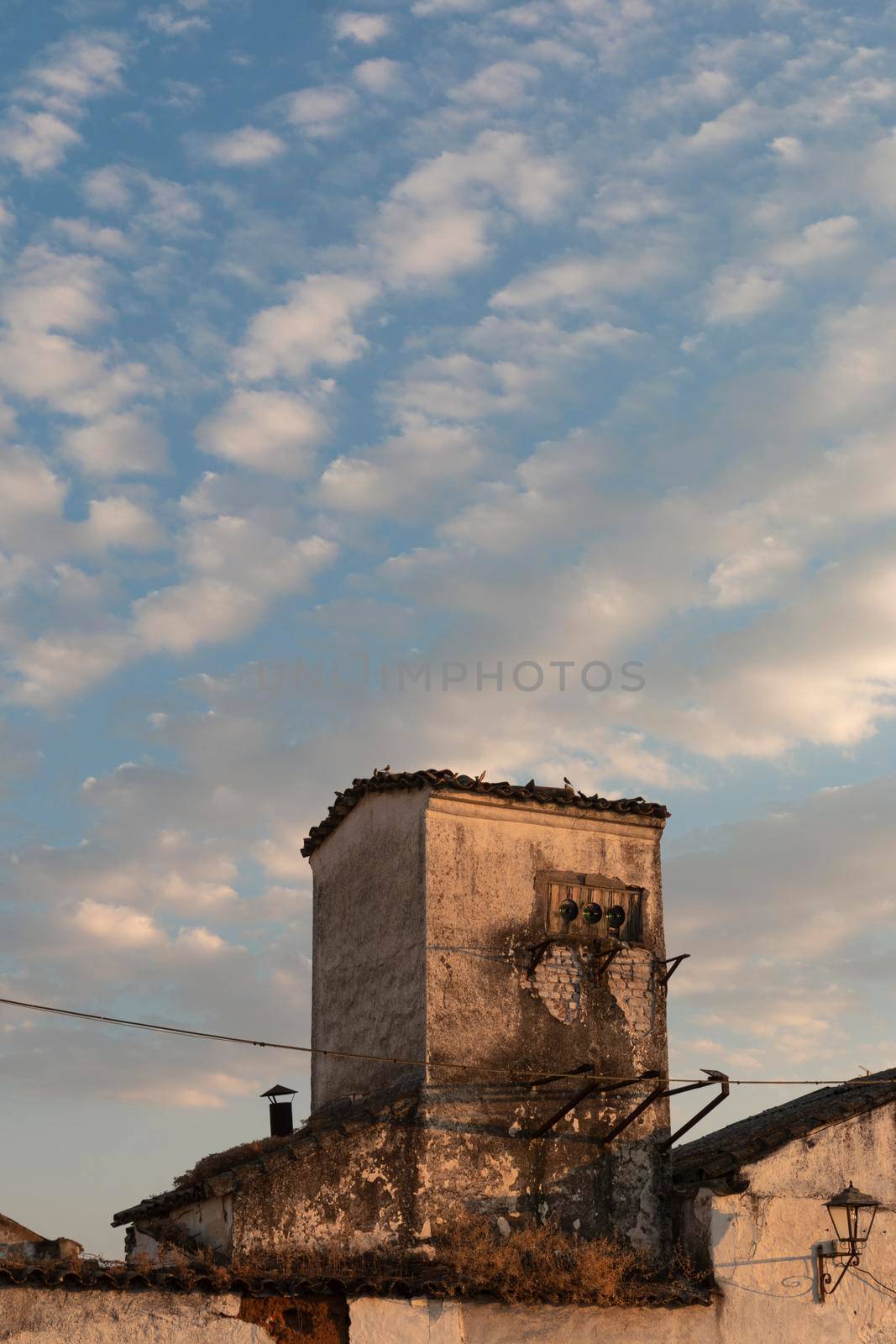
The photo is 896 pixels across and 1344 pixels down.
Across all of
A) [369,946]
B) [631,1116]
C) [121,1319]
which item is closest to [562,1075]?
[631,1116]

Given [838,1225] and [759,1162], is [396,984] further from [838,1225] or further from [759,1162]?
[838,1225]

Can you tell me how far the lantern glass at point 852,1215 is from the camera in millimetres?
17422

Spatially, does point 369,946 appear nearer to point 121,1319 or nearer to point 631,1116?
point 631,1116

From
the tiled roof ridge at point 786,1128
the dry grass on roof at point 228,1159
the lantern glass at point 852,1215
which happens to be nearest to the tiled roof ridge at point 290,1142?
the dry grass on roof at point 228,1159

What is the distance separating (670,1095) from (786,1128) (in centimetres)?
151

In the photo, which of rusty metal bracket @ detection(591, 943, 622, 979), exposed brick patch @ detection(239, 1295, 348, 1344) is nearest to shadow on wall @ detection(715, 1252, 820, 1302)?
rusty metal bracket @ detection(591, 943, 622, 979)

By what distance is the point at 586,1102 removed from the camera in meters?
18.1

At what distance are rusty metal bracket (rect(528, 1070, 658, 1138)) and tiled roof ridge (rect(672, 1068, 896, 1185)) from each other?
4.35 ft

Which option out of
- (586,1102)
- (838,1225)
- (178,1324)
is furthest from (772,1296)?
(178,1324)

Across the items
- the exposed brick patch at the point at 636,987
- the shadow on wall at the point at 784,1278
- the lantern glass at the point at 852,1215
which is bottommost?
the shadow on wall at the point at 784,1278

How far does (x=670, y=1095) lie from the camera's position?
18391 mm

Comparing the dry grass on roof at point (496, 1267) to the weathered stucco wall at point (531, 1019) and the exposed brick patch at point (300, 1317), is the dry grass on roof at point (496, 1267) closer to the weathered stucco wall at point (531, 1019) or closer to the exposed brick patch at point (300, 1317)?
the exposed brick patch at point (300, 1317)

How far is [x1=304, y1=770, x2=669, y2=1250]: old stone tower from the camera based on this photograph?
56.1ft

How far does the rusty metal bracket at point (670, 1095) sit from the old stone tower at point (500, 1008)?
0.08 m
